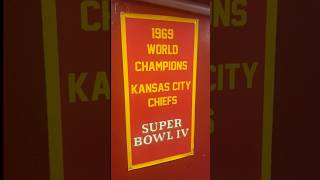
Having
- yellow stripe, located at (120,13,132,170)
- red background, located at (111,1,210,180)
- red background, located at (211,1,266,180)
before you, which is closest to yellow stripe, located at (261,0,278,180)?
red background, located at (211,1,266,180)

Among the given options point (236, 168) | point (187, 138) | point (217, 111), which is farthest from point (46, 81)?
point (236, 168)

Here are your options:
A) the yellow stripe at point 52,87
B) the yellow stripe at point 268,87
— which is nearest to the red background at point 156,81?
the yellow stripe at point 52,87

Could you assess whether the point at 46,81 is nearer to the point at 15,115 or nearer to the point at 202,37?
the point at 15,115

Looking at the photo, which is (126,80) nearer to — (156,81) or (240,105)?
(156,81)

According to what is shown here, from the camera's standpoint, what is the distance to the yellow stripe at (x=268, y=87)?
1.39m

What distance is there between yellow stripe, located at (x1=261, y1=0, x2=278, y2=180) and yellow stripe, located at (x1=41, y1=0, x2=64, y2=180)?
0.64 m

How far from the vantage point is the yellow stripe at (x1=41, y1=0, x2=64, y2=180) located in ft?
3.22

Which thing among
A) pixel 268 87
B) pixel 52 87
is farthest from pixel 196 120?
pixel 268 87

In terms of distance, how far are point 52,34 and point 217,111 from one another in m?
0.53

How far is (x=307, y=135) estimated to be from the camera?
150 centimetres

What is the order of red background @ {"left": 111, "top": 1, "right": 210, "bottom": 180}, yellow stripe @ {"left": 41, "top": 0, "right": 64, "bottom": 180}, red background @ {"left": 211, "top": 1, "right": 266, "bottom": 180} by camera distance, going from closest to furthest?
Answer: red background @ {"left": 111, "top": 1, "right": 210, "bottom": 180} < yellow stripe @ {"left": 41, "top": 0, "right": 64, "bottom": 180} < red background @ {"left": 211, "top": 1, "right": 266, "bottom": 180}

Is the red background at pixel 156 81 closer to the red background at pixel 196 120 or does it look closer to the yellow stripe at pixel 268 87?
the red background at pixel 196 120

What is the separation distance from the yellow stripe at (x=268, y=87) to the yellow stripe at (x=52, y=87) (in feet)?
2.11

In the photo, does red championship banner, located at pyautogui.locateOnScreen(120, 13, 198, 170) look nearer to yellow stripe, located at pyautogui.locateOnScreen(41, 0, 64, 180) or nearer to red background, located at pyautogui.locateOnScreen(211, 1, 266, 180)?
yellow stripe, located at pyautogui.locateOnScreen(41, 0, 64, 180)
